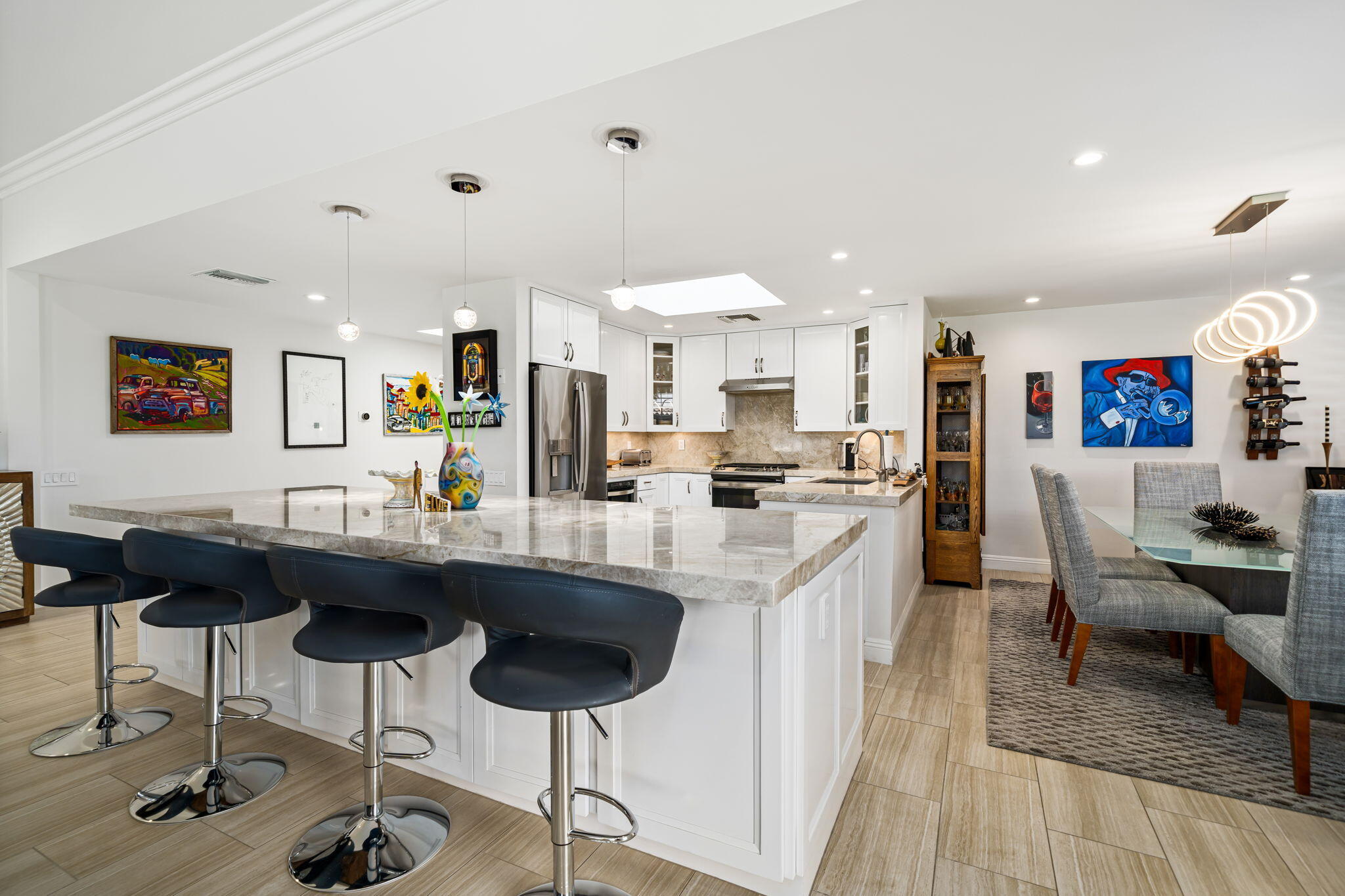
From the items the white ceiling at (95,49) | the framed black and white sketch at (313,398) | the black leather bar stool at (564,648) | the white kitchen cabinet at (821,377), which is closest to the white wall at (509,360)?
the white ceiling at (95,49)

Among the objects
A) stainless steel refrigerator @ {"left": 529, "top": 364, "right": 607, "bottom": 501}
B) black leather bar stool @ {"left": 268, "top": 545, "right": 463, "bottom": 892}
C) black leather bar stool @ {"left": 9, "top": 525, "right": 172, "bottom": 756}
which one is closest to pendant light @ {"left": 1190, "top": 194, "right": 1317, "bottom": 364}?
black leather bar stool @ {"left": 268, "top": 545, "right": 463, "bottom": 892}

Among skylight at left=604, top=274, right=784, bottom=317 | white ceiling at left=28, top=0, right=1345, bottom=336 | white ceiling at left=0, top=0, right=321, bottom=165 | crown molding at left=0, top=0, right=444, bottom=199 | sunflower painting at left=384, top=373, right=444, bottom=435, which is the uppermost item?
white ceiling at left=0, top=0, right=321, bottom=165

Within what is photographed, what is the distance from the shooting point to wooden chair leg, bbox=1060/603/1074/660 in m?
3.29

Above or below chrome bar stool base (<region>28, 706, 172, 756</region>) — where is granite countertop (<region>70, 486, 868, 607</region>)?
above

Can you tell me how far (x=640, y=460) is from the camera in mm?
6402

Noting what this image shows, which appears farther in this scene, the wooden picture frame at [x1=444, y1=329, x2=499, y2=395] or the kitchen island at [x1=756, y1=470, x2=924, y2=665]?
the wooden picture frame at [x1=444, y1=329, x2=499, y2=395]

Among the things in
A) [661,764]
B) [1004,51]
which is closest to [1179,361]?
[1004,51]

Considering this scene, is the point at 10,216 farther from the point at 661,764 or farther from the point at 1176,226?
the point at 1176,226

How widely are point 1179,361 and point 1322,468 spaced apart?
1.21 meters

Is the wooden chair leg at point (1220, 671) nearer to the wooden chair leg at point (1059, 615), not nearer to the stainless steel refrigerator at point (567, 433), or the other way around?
the wooden chair leg at point (1059, 615)

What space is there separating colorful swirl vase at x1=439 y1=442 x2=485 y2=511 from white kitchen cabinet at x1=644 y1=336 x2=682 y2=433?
12.9 ft

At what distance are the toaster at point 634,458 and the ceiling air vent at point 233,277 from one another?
329 centimetres

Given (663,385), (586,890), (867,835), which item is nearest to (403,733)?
(586,890)

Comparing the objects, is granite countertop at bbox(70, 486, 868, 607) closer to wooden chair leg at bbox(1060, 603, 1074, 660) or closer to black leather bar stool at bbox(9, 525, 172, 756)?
black leather bar stool at bbox(9, 525, 172, 756)
